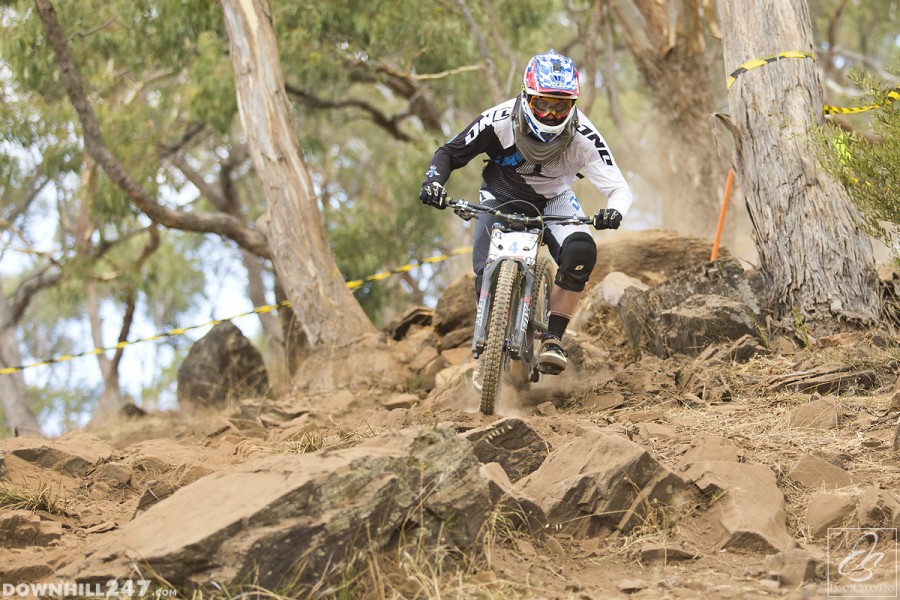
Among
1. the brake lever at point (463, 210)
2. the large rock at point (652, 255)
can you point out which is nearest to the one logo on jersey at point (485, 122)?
the brake lever at point (463, 210)

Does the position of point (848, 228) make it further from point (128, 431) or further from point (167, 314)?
point (167, 314)

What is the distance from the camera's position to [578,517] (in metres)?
4.63

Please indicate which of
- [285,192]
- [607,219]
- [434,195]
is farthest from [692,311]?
[285,192]

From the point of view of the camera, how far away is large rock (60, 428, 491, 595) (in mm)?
3693

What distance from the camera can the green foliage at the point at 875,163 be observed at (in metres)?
6.51

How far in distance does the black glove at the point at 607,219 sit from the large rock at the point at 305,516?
2.49 m

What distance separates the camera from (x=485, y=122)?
22.7 ft

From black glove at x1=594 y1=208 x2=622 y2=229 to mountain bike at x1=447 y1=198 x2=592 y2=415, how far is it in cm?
10

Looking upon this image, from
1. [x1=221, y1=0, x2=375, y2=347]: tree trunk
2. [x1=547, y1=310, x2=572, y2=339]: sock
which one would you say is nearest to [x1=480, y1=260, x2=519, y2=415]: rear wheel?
[x1=547, y1=310, x2=572, y2=339]: sock

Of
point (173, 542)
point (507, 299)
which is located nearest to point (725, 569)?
point (173, 542)

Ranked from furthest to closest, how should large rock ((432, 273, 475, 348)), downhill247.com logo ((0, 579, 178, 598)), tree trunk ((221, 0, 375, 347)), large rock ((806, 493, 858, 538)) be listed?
tree trunk ((221, 0, 375, 347)), large rock ((432, 273, 475, 348)), large rock ((806, 493, 858, 538)), downhill247.com logo ((0, 579, 178, 598))

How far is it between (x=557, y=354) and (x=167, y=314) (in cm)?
2718

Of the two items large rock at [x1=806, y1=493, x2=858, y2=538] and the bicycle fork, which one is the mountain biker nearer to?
the bicycle fork

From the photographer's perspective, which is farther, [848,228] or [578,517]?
[848,228]
